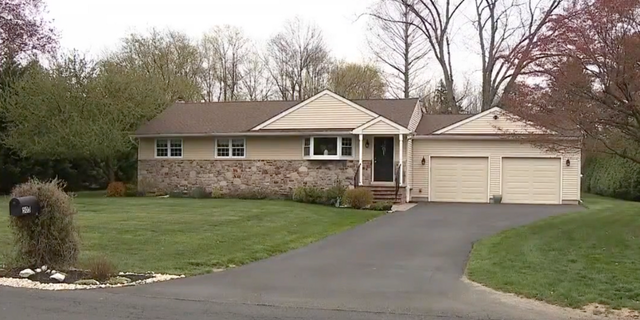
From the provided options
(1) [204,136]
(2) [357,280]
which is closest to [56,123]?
(1) [204,136]

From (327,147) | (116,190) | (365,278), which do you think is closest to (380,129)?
(327,147)

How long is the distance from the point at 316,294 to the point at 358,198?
1458 centimetres

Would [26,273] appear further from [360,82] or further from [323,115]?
[360,82]

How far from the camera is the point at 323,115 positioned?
27688mm

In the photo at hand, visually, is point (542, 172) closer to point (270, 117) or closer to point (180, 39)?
point (270, 117)

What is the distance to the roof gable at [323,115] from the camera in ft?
89.3

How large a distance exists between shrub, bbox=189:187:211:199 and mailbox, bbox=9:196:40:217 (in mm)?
18289

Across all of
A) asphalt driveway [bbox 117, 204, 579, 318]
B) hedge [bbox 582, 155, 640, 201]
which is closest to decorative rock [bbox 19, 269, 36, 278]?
asphalt driveway [bbox 117, 204, 579, 318]

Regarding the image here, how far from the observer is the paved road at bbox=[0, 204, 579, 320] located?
24.6ft

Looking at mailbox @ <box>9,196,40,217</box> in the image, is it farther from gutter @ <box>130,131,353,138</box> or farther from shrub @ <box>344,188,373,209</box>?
gutter @ <box>130,131,353,138</box>

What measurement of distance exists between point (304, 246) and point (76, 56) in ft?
67.2

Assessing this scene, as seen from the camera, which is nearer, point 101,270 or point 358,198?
point 101,270

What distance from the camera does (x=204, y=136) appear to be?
2894 centimetres

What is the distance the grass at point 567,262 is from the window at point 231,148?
14.6 m
